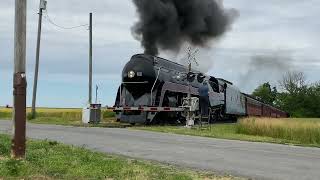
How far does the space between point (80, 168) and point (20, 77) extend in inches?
102

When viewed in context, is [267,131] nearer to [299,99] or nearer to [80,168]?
[80,168]

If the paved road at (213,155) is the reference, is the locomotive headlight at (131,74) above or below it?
above

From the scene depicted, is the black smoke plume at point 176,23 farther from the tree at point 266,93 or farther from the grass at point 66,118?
the tree at point 266,93

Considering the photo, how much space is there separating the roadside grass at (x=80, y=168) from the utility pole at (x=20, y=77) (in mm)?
581

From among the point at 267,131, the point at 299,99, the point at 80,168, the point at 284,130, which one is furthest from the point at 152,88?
the point at 299,99

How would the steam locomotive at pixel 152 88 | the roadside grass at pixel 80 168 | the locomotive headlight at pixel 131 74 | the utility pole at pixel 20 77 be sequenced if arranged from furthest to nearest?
the locomotive headlight at pixel 131 74
the steam locomotive at pixel 152 88
the utility pole at pixel 20 77
the roadside grass at pixel 80 168

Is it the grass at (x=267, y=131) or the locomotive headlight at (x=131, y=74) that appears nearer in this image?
the grass at (x=267, y=131)

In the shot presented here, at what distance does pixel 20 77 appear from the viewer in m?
12.0

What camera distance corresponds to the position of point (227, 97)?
4009 cm

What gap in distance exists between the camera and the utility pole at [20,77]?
38.5ft

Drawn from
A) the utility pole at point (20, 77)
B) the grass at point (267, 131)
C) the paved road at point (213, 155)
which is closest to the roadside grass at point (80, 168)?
the utility pole at point (20, 77)

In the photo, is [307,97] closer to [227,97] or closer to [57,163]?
[227,97]

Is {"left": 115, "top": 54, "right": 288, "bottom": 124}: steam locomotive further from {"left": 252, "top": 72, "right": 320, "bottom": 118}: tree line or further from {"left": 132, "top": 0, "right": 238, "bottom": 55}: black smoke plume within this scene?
{"left": 252, "top": 72, "right": 320, "bottom": 118}: tree line

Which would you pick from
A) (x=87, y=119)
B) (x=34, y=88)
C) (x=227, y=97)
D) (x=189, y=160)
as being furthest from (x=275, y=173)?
(x=34, y=88)
